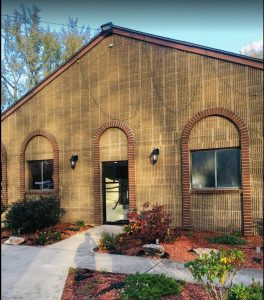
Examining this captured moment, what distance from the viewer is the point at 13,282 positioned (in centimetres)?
702

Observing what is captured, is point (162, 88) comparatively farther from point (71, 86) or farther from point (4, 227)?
point (4, 227)

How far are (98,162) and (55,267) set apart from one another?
6.49 metres

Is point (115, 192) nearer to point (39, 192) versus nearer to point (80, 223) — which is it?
point (80, 223)

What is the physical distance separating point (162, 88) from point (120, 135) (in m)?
2.53

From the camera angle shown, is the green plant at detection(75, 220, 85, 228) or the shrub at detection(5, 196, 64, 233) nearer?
the shrub at detection(5, 196, 64, 233)

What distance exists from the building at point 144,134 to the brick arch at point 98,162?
40 millimetres

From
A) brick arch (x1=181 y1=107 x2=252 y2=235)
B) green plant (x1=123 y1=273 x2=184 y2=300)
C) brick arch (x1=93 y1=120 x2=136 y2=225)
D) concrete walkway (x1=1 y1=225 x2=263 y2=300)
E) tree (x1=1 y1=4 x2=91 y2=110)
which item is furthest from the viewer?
tree (x1=1 y1=4 x2=91 y2=110)

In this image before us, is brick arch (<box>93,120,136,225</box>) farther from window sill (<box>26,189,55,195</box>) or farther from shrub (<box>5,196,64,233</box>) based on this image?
window sill (<box>26,189,55,195</box>)

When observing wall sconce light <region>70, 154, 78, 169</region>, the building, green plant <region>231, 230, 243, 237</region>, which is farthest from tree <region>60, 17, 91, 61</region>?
green plant <region>231, 230, 243, 237</region>

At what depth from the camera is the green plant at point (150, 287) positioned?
5621 mm

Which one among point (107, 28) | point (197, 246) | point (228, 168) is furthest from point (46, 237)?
Result: point (107, 28)

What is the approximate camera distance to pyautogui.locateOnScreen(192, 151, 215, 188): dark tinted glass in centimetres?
1182

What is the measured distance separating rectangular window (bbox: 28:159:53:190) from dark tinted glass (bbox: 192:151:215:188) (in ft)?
22.5

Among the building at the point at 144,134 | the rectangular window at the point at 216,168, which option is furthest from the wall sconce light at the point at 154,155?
the rectangular window at the point at 216,168
